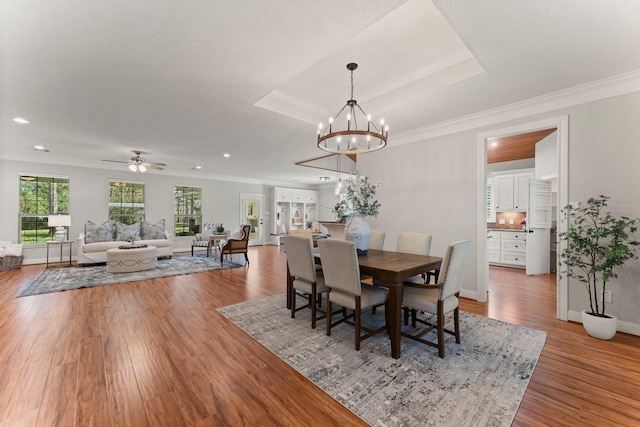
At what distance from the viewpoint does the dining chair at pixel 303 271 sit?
2832mm

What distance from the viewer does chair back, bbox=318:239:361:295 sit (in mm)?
2314

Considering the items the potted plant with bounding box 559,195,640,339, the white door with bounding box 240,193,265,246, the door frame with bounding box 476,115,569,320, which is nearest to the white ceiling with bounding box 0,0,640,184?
the door frame with bounding box 476,115,569,320

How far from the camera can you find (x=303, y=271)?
2.96 m

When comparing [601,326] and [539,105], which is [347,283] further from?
[539,105]

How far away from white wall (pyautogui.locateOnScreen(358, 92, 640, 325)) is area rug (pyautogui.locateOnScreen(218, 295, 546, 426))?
3.66ft

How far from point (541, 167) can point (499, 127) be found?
2724 mm

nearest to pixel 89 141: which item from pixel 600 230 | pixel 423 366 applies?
pixel 423 366

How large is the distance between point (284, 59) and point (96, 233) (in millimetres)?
6802

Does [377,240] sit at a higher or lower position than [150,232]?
higher

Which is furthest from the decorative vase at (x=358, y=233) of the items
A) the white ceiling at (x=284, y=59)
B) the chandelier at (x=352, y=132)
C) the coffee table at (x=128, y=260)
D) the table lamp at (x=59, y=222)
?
the table lamp at (x=59, y=222)

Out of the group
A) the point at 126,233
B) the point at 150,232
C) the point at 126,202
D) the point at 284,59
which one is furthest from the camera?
the point at 126,202

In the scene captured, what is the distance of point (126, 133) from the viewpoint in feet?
14.9

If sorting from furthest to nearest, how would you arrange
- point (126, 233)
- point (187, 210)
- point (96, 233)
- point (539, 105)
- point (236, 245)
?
point (187, 210)
point (126, 233)
point (96, 233)
point (236, 245)
point (539, 105)

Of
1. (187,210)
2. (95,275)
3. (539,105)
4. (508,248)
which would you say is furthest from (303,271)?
(187,210)
